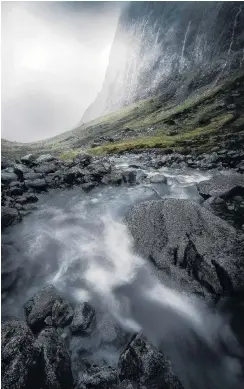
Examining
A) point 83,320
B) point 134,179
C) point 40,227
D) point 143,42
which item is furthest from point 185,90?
point 83,320

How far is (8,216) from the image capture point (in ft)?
59.0

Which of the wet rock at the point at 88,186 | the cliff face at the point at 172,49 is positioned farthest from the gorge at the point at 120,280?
the cliff face at the point at 172,49

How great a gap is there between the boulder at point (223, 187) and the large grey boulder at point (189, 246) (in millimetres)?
4238

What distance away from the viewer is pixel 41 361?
8391 millimetres

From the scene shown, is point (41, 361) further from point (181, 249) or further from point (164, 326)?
point (181, 249)

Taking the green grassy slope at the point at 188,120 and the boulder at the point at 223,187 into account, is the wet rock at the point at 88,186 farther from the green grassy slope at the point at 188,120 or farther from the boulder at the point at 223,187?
the green grassy slope at the point at 188,120

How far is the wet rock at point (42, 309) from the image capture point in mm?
10352

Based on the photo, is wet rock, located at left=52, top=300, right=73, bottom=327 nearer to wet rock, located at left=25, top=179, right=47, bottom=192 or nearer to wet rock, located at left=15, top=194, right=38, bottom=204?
wet rock, located at left=15, top=194, right=38, bottom=204

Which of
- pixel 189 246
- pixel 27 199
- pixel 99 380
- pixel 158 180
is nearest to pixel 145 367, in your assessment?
pixel 99 380

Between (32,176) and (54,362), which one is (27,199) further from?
(54,362)

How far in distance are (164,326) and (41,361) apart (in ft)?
14.6

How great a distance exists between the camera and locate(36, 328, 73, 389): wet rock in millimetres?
8094

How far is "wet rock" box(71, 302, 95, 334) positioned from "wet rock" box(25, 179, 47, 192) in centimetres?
1487

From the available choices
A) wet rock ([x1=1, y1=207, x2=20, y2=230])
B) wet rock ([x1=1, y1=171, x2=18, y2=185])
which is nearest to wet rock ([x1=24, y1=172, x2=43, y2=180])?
wet rock ([x1=1, y1=171, x2=18, y2=185])
